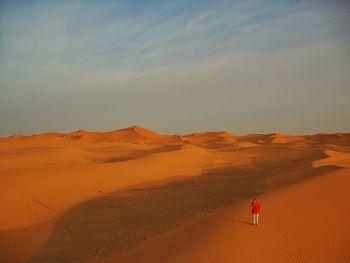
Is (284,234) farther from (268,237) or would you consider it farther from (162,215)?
(162,215)

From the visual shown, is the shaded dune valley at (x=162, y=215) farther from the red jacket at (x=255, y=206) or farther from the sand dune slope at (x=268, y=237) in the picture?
the red jacket at (x=255, y=206)

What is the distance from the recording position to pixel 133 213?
17.4m

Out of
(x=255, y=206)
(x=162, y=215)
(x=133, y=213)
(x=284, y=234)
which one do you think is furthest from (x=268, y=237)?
(x=133, y=213)

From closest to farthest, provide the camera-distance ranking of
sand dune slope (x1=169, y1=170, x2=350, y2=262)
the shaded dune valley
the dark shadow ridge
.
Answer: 1. sand dune slope (x1=169, y1=170, x2=350, y2=262)
2. the shaded dune valley
3. the dark shadow ridge

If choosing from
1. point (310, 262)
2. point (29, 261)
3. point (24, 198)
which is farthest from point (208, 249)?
point (24, 198)

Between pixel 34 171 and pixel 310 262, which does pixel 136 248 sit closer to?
pixel 310 262

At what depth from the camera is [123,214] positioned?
679 inches

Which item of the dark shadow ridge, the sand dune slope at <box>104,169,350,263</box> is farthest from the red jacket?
the dark shadow ridge

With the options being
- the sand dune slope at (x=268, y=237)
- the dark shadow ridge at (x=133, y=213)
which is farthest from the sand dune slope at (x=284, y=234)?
the dark shadow ridge at (x=133, y=213)

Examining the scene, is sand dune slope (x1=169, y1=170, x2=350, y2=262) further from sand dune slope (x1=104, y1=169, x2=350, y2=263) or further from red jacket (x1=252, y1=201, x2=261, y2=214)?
red jacket (x1=252, y1=201, x2=261, y2=214)

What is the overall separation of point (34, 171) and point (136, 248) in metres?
12.4

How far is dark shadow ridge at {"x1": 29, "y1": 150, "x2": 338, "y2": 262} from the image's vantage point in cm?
1319

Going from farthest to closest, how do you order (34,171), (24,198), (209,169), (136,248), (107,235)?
(209,169), (34,171), (24,198), (107,235), (136,248)

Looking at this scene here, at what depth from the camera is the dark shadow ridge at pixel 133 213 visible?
43.3ft
